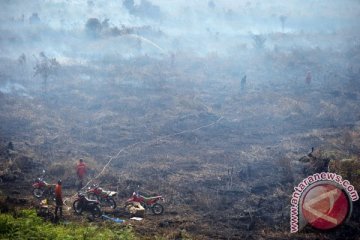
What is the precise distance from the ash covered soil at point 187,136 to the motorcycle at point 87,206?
400mm

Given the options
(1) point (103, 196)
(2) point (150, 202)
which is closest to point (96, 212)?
(1) point (103, 196)

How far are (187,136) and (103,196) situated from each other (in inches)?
492

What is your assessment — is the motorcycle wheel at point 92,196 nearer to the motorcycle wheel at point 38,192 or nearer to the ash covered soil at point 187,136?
the ash covered soil at point 187,136

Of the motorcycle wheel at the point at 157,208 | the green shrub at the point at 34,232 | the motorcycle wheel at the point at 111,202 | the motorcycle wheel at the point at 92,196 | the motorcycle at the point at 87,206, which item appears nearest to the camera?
the green shrub at the point at 34,232

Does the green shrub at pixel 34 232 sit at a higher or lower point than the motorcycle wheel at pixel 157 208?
higher

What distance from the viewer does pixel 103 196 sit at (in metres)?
14.4

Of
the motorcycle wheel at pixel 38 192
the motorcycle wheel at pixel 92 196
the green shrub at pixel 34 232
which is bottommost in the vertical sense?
the motorcycle wheel at pixel 38 192

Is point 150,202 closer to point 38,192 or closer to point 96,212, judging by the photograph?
point 96,212

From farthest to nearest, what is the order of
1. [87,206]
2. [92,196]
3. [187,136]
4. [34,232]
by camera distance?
[187,136], [92,196], [87,206], [34,232]

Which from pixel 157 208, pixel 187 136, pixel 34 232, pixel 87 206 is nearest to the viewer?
pixel 34 232

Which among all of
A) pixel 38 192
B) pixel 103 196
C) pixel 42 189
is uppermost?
pixel 103 196

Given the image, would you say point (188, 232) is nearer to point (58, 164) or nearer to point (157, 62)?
point (58, 164)

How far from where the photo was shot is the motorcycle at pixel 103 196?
1429 cm

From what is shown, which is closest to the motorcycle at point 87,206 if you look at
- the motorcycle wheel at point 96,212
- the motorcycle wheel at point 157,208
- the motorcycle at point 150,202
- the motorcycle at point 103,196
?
the motorcycle wheel at point 96,212
